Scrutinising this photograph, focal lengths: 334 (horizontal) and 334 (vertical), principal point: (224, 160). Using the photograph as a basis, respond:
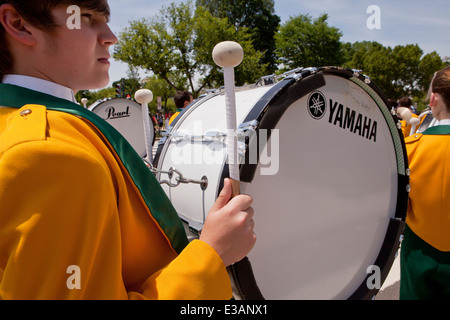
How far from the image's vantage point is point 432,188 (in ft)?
6.34

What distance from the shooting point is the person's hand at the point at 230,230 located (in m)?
0.80

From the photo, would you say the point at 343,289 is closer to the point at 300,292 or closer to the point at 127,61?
the point at 300,292

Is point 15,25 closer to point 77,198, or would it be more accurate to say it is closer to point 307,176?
point 77,198

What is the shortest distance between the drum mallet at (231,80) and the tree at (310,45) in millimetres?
25662

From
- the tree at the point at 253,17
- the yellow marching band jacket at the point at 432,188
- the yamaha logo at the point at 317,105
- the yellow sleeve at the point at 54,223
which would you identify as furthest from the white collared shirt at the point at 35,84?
the tree at the point at 253,17

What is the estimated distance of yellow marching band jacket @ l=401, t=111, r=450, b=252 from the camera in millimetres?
1888

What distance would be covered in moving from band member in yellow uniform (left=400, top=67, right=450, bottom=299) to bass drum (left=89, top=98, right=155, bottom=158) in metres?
4.86

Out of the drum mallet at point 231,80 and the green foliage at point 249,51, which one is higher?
the green foliage at point 249,51

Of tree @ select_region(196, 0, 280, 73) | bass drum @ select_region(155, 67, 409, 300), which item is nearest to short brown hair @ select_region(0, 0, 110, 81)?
bass drum @ select_region(155, 67, 409, 300)

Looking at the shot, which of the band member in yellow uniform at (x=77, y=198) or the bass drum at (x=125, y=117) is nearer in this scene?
the band member in yellow uniform at (x=77, y=198)

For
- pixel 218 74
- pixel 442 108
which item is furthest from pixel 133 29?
pixel 442 108

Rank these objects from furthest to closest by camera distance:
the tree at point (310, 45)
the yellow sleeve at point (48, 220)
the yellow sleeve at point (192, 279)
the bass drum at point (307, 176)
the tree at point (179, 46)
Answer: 1. the tree at point (310, 45)
2. the tree at point (179, 46)
3. the bass drum at point (307, 176)
4. the yellow sleeve at point (192, 279)
5. the yellow sleeve at point (48, 220)

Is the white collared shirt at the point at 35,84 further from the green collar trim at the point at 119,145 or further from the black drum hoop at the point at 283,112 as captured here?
the black drum hoop at the point at 283,112

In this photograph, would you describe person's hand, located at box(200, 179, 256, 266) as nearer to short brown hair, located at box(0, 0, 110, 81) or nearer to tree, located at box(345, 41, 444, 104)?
short brown hair, located at box(0, 0, 110, 81)
